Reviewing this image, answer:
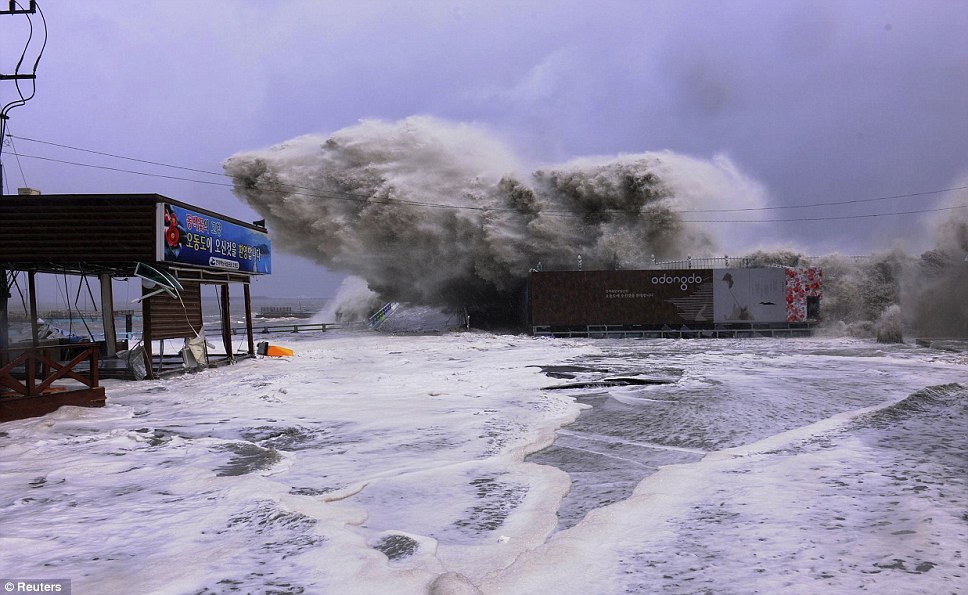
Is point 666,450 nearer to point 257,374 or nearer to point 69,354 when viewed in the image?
point 257,374

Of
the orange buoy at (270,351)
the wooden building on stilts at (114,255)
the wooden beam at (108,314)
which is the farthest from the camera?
the orange buoy at (270,351)

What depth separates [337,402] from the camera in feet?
32.9

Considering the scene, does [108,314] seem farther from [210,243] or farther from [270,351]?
[270,351]

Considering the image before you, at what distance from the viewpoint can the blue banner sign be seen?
12.5 m

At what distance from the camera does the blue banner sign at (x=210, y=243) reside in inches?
492

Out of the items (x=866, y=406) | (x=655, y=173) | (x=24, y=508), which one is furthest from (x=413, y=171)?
(x=24, y=508)

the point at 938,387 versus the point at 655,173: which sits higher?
the point at 655,173

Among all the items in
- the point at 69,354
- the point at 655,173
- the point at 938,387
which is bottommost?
the point at 938,387

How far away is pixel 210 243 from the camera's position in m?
14.5

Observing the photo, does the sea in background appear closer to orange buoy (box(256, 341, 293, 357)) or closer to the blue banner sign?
the blue banner sign

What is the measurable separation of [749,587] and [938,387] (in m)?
10.1

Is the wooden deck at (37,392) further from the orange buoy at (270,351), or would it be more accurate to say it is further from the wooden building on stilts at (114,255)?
the orange buoy at (270,351)

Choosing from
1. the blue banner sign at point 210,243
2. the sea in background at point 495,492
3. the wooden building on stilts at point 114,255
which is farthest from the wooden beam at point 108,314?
the sea in background at point 495,492

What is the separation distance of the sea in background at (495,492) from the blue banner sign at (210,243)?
354cm
